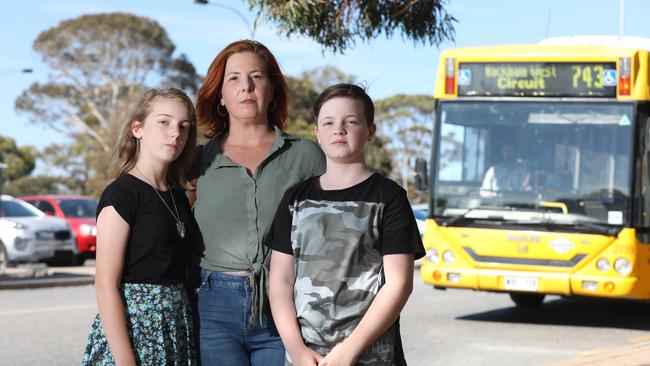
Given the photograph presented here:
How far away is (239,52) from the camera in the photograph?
4.09 meters

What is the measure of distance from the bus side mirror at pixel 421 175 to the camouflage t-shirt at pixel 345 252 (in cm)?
969

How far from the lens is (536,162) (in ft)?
41.1

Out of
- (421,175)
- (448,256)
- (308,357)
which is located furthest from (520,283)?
(308,357)

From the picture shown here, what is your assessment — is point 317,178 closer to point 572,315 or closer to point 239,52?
point 239,52

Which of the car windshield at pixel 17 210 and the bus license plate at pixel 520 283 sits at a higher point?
the bus license plate at pixel 520 283

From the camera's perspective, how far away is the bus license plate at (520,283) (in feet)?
40.6

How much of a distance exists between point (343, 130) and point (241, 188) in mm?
573

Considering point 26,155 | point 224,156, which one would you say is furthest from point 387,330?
point 26,155

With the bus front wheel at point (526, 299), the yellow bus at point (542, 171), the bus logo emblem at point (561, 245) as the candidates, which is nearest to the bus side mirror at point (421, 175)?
the yellow bus at point (542, 171)

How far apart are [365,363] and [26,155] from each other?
7580 cm

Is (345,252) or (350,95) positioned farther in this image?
(350,95)

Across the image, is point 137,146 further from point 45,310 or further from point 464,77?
point 45,310

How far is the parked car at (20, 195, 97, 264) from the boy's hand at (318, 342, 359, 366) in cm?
2129

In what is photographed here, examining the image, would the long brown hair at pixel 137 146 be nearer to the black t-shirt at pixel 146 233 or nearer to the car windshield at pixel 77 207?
the black t-shirt at pixel 146 233
